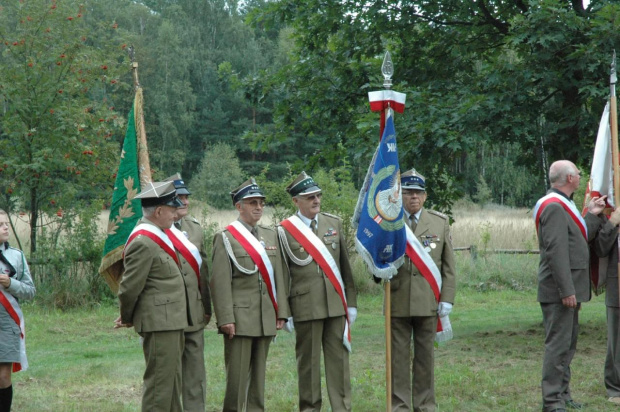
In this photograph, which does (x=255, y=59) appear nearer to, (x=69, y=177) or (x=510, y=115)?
(x=69, y=177)

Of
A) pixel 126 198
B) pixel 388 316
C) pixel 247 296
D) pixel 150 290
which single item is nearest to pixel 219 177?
pixel 126 198

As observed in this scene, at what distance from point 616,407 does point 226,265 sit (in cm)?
373

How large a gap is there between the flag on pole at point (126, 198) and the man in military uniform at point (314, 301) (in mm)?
1386

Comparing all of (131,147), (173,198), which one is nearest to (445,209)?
(131,147)

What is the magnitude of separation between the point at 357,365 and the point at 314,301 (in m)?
2.99

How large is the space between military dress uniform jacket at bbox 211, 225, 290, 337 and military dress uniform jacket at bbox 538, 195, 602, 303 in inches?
89.6

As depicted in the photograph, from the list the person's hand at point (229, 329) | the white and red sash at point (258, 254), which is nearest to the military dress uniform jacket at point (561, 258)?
the white and red sash at point (258, 254)

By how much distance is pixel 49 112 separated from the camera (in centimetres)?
1438

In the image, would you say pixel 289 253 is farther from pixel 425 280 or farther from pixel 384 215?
pixel 425 280

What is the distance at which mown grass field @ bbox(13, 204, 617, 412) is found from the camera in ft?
24.4

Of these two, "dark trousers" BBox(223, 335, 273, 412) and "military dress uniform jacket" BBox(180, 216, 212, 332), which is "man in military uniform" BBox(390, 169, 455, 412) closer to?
"dark trousers" BBox(223, 335, 273, 412)

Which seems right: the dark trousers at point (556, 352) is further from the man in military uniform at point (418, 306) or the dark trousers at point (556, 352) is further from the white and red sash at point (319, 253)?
the white and red sash at point (319, 253)

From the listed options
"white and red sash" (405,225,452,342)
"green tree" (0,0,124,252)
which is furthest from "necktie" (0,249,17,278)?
"green tree" (0,0,124,252)

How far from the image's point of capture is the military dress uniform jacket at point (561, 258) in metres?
6.57
